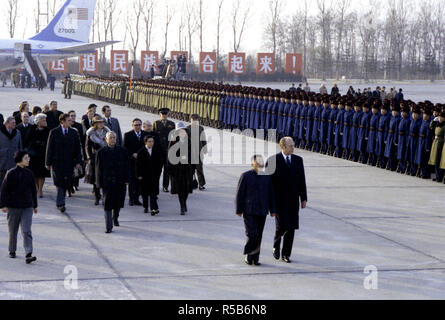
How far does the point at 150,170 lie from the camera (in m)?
11.9

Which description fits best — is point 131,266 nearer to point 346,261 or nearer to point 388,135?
point 346,261

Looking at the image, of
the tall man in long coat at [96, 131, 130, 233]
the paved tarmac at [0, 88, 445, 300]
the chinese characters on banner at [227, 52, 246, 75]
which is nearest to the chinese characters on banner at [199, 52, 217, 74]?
the chinese characters on banner at [227, 52, 246, 75]

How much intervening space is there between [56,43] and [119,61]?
10096 millimetres

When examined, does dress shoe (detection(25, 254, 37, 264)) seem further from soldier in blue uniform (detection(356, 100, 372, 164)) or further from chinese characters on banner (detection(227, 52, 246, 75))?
chinese characters on banner (detection(227, 52, 246, 75))

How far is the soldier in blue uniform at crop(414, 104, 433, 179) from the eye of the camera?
15.8 m

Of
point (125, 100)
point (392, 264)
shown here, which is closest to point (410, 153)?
point (392, 264)

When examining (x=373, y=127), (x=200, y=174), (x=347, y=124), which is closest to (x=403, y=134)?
(x=373, y=127)

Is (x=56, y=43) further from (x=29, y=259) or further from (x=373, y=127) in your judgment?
(x=29, y=259)

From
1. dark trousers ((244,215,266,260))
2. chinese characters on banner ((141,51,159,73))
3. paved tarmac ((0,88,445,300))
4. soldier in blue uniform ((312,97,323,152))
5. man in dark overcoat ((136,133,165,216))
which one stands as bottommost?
paved tarmac ((0,88,445,300))

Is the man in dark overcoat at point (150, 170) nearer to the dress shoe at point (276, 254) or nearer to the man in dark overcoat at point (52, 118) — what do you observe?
the dress shoe at point (276, 254)

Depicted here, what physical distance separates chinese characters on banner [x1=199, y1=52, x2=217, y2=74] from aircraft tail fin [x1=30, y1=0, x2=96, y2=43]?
12738mm

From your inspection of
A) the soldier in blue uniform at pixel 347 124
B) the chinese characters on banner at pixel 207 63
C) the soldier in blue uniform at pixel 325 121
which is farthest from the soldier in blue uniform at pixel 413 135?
the chinese characters on banner at pixel 207 63

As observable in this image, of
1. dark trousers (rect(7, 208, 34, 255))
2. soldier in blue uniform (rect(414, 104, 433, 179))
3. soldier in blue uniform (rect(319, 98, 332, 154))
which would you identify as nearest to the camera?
dark trousers (rect(7, 208, 34, 255))
